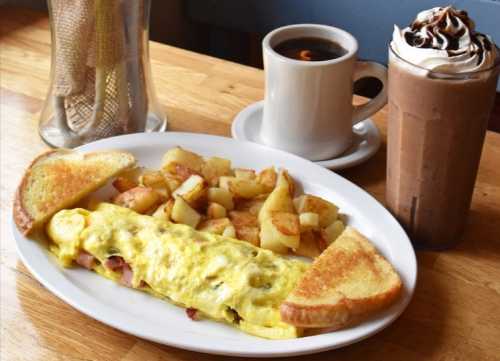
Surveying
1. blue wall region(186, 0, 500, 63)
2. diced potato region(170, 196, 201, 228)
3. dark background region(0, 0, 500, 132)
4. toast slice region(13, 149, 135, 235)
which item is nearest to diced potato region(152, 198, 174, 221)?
diced potato region(170, 196, 201, 228)

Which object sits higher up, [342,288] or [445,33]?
[445,33]

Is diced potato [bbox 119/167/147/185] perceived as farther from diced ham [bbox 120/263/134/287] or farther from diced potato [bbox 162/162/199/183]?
diced ham [bbox 120/263/134/287]

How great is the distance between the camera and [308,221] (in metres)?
1.05

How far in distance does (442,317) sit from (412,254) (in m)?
0.09

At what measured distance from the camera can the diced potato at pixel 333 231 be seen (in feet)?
3.47

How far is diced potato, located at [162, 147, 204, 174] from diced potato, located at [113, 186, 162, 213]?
7 cm

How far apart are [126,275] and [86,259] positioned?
68 millimetres

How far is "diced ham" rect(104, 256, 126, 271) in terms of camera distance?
0.97 meters

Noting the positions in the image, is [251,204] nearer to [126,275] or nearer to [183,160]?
[183,160]

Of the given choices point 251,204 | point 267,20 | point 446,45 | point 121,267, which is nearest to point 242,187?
point 251,204

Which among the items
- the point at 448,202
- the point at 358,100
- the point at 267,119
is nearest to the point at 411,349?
the point at 448,202

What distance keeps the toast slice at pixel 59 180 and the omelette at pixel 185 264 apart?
0.11 ft

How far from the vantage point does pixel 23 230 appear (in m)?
1.03

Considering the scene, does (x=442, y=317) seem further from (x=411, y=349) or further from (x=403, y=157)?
(x=403, y=157)
